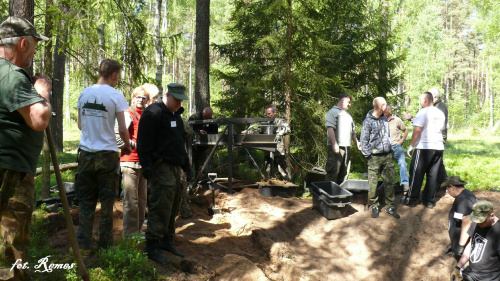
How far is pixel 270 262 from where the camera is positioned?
18.9ft

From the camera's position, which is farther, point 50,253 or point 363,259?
point 363,259

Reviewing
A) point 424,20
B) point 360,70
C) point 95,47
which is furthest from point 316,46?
point 424,20

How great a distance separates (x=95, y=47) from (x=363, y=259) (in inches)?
225

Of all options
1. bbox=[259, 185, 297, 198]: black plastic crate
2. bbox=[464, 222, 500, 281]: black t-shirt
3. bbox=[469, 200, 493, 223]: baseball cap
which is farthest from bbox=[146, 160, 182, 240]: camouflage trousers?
bbox=[259, 185, 297, 198]: black plastic crate

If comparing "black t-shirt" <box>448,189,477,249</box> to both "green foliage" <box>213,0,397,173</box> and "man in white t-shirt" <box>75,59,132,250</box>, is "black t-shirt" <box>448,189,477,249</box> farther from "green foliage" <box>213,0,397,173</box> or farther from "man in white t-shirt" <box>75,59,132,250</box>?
"green foliage" <box>213,0,397,173</box>

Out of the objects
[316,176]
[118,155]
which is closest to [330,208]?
[316,176]

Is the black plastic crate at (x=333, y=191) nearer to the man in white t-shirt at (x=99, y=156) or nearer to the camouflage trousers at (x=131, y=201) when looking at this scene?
the camouflage trousers at (x=131, y=201)

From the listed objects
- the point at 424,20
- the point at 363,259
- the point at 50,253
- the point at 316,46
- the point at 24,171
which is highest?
the point at 424,20

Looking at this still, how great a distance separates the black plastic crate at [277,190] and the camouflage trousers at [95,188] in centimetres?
454

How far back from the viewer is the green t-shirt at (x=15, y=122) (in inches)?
104

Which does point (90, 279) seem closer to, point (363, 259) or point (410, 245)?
point (363, 259)

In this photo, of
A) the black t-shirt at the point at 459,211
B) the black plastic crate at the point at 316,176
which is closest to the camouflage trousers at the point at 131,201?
the black t-shirt at the point at 459,211

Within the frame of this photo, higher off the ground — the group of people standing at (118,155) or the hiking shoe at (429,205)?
the group of people standing at (118,155)

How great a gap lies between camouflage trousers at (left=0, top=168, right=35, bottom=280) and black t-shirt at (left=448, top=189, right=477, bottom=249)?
5327mm
